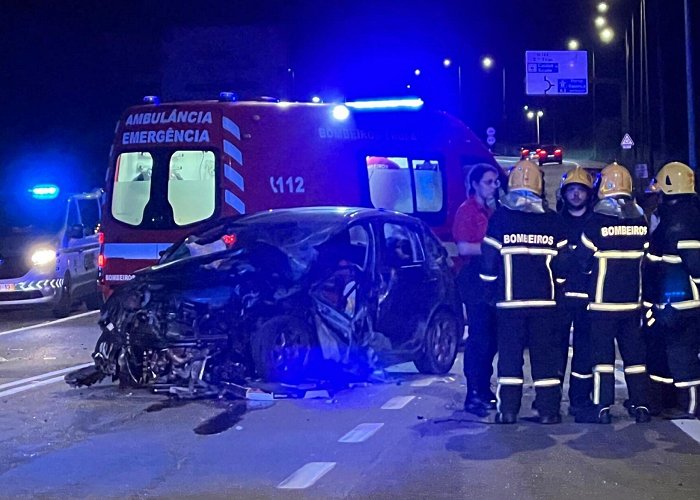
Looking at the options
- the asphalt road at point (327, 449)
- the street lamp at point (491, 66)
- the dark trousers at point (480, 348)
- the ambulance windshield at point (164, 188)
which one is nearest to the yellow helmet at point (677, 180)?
the dark trousers at point (480, 348)

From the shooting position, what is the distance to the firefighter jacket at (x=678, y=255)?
25.8ft

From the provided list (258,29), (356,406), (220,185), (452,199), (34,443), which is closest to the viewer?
(34,443)

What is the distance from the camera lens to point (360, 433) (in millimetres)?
7719

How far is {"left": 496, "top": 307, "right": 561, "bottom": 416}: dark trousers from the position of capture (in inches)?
308

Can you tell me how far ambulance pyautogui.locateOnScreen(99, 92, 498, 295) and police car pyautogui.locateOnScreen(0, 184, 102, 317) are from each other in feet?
13.0

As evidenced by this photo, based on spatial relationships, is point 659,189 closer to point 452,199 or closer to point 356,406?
point 356,406

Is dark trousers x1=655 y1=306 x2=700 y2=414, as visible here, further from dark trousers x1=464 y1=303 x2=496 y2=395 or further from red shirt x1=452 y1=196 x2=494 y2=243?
red shirt x1=452 y1=196 x2=494 y2=243

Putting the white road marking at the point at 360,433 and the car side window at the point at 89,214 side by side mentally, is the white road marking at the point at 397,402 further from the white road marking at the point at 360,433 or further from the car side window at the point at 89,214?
the car side window at the point at 89,214

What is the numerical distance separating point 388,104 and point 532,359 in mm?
7534

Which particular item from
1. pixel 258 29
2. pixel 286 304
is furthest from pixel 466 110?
Result: pixel 286 304

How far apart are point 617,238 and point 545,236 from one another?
1.72 ft

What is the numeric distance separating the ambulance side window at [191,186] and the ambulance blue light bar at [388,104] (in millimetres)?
2483

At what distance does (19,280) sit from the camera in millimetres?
16828

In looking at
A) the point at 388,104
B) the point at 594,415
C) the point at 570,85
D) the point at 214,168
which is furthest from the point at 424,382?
the point at 570,85
